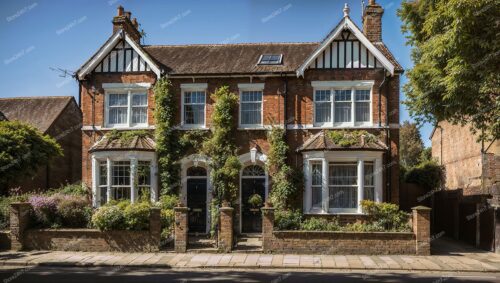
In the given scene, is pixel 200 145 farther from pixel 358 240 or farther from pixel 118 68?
pixel 358 240

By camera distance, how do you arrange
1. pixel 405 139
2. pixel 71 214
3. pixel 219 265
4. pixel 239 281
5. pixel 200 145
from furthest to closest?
pixel 405 139 < pixel 200 145 < pixel 71 214 < pixel 219 265 < pixel 239 281

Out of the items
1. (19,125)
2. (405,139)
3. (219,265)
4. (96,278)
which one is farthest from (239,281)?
(405,139)

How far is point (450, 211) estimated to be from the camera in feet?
73.4

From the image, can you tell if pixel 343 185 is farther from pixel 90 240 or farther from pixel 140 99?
pixel 90 240

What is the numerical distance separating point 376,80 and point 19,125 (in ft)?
52.5

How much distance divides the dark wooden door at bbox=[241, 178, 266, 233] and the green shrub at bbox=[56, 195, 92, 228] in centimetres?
641

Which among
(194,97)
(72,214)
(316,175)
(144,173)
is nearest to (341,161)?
(316,175)

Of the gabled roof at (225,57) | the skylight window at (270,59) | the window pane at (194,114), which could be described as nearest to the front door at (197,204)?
the window pane at (194,114)

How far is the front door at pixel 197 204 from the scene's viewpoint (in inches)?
821

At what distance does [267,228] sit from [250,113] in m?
6.31

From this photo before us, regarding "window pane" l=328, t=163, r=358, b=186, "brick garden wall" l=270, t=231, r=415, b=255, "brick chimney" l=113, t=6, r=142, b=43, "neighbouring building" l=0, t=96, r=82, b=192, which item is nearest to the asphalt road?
"brick garden wall" l=270, t=231, r=415, b=255

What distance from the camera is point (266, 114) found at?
2084 centimetres

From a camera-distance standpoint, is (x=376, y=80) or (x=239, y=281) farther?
(x=376, y=80)

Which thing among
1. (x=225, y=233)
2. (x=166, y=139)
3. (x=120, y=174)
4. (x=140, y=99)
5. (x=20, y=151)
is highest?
(x=140, y=99)
